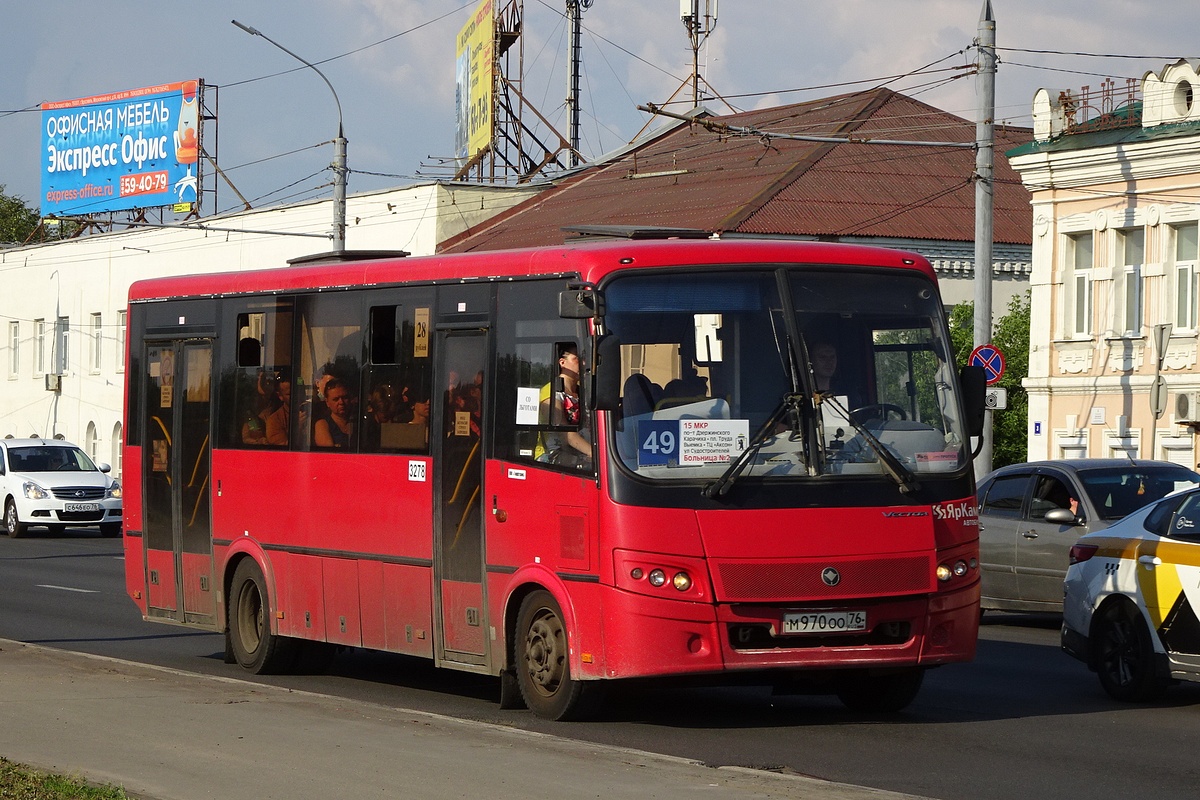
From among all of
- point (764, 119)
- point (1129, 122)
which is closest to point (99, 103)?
point (764, 119)

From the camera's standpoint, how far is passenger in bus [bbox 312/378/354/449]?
13.4m

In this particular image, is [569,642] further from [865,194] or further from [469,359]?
[865,194]

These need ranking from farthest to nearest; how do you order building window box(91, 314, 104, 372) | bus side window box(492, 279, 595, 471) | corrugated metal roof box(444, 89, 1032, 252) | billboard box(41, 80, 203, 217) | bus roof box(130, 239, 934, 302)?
building window box(91, 314, 104, 372), billboard box(41, 80, 203, 217), corrugated metal roof box(444, 89, 1032, 252), bus side window box(492, 279, 595, 471), bus roof box(130, 239, 934, 302)

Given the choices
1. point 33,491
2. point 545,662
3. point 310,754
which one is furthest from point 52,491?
point 310,754

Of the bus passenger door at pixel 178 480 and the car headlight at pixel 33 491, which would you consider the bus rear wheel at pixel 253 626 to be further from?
the car headlight at pixel 33 491

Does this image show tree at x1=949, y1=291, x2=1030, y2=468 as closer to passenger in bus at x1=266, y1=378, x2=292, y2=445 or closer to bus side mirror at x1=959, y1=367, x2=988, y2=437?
passenger in bus at x1=266, y1=378, x2=292, y2=445

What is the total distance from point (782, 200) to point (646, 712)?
3238 cm

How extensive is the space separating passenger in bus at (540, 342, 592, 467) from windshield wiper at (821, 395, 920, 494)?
138 centimetres

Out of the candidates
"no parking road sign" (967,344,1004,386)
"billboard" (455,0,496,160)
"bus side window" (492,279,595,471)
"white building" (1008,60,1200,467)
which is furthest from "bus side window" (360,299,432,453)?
"billboard" (455,0,496,160)

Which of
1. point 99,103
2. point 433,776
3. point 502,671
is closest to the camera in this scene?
point 433,776

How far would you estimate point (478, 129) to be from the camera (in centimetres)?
5550

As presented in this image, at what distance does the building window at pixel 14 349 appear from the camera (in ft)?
218

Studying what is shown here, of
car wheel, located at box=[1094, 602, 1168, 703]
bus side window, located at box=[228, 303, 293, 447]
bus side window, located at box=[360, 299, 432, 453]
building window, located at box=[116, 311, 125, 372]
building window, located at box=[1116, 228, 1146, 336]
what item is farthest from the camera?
building window, located at box=[116, 311, 125, 372]

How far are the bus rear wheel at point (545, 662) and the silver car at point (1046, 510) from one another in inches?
261
